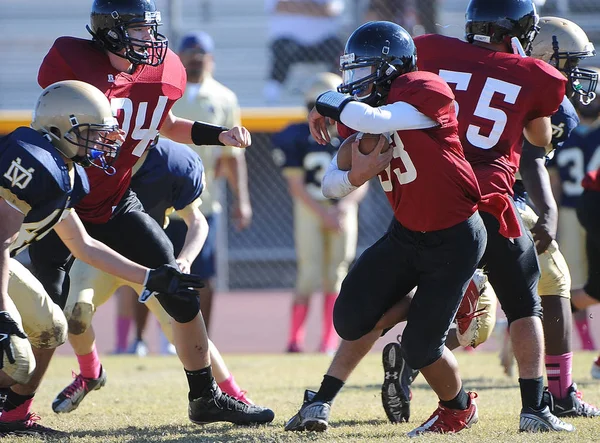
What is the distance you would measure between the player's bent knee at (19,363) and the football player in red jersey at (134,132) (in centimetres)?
65

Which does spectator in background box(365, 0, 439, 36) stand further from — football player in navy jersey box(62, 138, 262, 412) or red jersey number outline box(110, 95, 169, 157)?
red jersey number outline box(110, 95, 169, 157)

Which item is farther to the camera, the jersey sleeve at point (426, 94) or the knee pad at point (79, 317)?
the knee pad at point (79, 317)

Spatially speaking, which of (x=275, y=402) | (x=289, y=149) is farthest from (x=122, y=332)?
(x=275, y=402)

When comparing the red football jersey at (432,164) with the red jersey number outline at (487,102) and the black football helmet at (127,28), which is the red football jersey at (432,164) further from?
the black football helmet at (127,28)

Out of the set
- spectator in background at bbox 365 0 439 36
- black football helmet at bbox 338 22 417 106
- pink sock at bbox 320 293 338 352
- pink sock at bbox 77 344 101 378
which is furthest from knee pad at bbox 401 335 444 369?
spectator in background at bbox 365 0 439 36

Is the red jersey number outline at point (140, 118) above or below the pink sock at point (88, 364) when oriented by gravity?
above

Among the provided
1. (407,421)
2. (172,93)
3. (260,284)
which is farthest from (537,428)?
(260,284)

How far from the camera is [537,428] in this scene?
12.7 ft

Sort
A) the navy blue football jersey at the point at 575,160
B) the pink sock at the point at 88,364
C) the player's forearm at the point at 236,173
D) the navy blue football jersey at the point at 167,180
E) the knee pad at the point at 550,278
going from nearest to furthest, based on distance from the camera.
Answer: the knee pad at the point at 550,278
the navy blue football jersey at the point at 167,180
the pink sock at the point at 88,364
the navy blue football jersey at the point at 575,160
the player's forearm at the point at 236,173

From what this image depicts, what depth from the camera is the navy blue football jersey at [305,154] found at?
7.74 metres

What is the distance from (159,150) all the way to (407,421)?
1738mm

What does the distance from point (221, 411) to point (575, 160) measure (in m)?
4.06

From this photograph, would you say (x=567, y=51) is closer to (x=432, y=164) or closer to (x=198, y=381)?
(x=432, y=164)

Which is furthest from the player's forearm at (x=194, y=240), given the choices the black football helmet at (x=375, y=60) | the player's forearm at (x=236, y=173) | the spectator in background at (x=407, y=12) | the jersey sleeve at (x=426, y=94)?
the spectator in background at (x=407, y=12)
